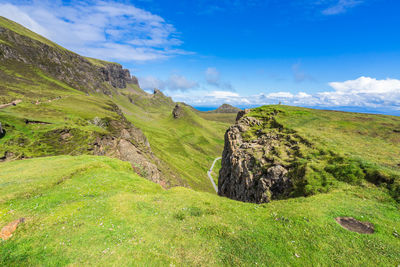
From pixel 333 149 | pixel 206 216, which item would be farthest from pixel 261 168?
pixel 206 216

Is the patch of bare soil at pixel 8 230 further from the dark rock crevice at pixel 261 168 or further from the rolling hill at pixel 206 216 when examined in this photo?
the dark rock crevice at pixel 261 168

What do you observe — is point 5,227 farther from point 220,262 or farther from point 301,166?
point 301,166

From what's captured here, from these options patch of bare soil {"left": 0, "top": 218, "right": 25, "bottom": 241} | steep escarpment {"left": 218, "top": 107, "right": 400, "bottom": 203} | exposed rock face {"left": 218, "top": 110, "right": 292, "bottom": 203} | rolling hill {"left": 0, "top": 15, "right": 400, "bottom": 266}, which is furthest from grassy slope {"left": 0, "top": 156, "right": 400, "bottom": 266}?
exposed rock face {"left": 218, "top": 110, "right": 292, "bottom": 203}

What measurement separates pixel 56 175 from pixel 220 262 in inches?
1114

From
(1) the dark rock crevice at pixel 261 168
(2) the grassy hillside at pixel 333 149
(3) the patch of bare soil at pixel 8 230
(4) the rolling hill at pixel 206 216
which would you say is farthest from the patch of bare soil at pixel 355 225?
(3) the patch of bare soil at pixel 8 230

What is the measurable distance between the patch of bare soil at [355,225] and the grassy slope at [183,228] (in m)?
0.61

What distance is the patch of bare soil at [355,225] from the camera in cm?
1569

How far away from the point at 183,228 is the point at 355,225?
678 inches

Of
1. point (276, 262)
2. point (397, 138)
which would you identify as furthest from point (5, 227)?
point (397, 138)

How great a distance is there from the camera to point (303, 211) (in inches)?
734

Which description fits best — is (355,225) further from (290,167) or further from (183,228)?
(183,228)

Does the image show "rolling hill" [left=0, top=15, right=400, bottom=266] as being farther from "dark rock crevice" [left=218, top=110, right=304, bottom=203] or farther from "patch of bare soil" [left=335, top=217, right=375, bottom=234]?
"dark rock crevice" [left=218, top=110, right=304, bottom=203]

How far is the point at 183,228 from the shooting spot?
17203 mm

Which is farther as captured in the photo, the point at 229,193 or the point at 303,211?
the point at 229,193
